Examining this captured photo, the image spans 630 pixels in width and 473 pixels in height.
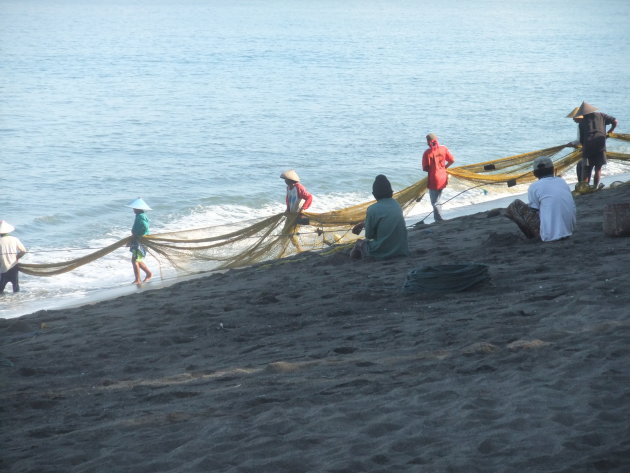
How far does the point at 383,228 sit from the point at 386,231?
0.15 feet

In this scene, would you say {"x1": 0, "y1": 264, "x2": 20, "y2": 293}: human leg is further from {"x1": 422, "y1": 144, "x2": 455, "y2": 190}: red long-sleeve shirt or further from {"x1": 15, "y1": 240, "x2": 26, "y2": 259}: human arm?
{"x1": 422, "y1": 144, "x2": 455, "y2": 190}: red long-sleeve shirt

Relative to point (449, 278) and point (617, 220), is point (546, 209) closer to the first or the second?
point (617, 220)

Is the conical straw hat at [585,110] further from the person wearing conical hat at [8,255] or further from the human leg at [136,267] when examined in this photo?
the person wearing conical hat at [8,255]

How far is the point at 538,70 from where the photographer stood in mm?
44438

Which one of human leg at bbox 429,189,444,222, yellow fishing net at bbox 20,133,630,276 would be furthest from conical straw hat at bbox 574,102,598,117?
yellow fishing net at bbox 20,133,630,276

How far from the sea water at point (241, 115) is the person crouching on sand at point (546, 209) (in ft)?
12.1

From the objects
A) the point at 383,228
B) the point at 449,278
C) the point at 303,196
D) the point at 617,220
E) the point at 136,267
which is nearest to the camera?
the point at 449,278

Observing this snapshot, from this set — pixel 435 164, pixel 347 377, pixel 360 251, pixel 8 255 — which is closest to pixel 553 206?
pixel 360 251

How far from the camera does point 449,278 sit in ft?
20.4

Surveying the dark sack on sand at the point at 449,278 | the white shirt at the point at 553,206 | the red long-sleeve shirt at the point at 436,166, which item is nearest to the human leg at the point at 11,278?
the red long-sleeve shirt at the point at 436,166

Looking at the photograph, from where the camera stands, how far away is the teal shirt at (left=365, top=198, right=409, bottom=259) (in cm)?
785

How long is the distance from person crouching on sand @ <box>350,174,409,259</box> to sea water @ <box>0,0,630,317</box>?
352 centimetres

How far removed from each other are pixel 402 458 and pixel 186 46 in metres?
55.1

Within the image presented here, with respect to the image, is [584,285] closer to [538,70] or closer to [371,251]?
[371,251]
